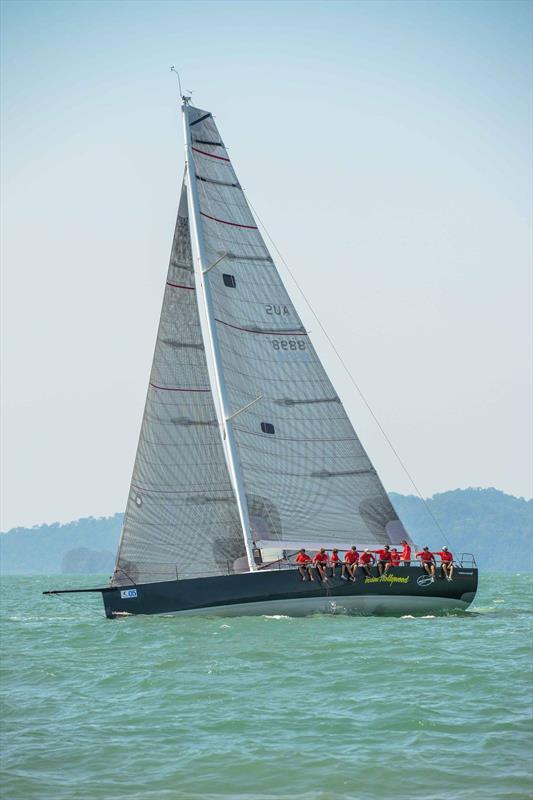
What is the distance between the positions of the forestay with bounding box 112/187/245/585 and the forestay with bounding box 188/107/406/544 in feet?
3.64

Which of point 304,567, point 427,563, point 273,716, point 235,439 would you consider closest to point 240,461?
point 235,439

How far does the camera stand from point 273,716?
14039mm

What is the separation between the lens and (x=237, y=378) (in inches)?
1110

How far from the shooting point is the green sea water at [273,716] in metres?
11.3

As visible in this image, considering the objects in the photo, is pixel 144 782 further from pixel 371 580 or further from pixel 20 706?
pixel 371 580

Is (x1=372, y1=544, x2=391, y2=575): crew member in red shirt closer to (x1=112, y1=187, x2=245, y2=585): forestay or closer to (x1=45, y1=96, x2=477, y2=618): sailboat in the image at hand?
(x1=45, y1=96, x2=477, y2=618): sailboat

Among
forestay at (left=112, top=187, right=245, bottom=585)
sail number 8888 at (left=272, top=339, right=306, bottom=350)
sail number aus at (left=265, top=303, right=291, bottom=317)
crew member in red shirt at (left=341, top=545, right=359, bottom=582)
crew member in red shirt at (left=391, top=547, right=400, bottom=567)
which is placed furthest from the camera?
sail number aus at (left=265, top=303, right=291, bottom=317)

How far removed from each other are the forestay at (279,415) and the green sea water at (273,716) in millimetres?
4693

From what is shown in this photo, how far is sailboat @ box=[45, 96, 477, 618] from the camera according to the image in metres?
26.5

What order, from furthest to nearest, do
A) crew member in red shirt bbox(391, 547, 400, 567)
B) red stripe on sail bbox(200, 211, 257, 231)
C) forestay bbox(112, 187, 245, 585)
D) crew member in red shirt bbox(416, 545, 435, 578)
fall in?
1. red stripe on sail bbox(200, 211, 257, 231)
2. forestay bbox(112, 187, 245, 585)
3. crew member in red shirt bbox(391, 547, 400, 567)
4. crew member in red shirt bbox(416, 545, 435, 578)

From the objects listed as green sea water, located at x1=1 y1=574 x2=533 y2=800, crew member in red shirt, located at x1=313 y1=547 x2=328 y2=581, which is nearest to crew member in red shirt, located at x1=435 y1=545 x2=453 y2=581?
crew member in red shirt, located at x1=313 y1=547 x2=328 y2=581

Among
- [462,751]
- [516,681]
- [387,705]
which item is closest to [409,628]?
[516,681]

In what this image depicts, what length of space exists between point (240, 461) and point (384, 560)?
433 cm

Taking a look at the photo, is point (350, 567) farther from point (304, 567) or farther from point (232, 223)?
point (232, 223)
